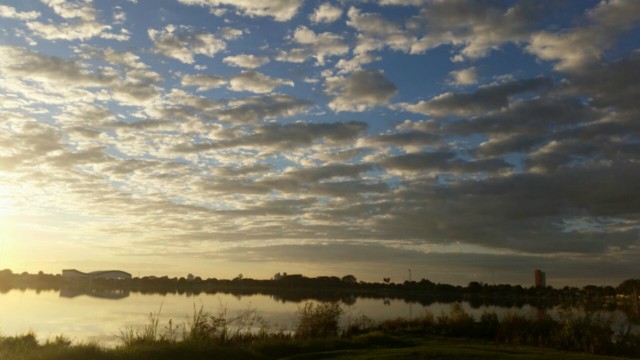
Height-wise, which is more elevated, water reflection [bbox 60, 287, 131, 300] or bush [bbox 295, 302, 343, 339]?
bush [bbox 295, 302, 343, 339]

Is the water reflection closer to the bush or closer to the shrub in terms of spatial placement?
the bush

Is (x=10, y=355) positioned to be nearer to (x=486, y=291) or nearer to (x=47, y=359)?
(x=47, y=359)

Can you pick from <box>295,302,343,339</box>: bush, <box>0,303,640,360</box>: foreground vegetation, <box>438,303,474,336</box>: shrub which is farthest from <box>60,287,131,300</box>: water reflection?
<box>438,303,474,336</box>: shrub

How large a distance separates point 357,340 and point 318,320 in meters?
4.59

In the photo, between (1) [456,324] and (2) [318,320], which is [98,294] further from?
(1) [456,324]

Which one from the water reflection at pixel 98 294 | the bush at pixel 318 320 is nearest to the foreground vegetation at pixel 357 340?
the bush at pixel 318 320

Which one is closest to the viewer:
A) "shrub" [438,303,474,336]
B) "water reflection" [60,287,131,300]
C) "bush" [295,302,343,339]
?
"bush" [295,302,343,339]

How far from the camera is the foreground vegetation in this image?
18578 mm

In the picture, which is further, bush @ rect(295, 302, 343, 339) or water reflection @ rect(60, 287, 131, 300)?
water reflection @ rect(60, 287, 131, 300)

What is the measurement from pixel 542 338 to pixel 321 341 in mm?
10163

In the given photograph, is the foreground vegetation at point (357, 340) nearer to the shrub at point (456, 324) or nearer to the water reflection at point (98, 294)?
the shrub at point (456, 324)

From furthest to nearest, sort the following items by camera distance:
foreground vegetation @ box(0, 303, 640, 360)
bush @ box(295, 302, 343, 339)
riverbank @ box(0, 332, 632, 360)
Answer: bush @ box(295, 302, 343, 339) < foreground vegetation @ box(0, 303, 640, 360) < riverbank @ box(0, 332, 632, 360)

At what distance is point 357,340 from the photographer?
79.9 feet

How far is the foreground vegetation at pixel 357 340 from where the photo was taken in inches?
731
